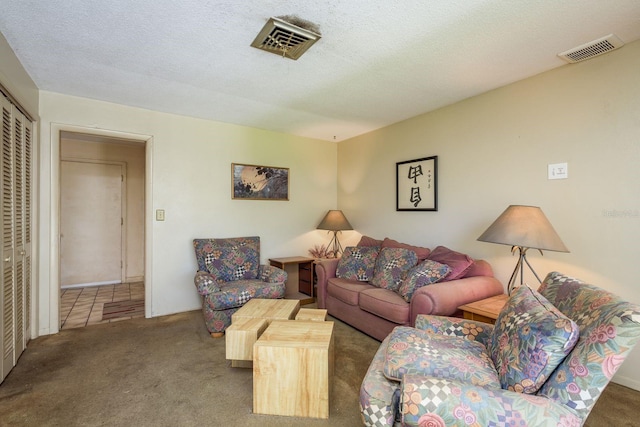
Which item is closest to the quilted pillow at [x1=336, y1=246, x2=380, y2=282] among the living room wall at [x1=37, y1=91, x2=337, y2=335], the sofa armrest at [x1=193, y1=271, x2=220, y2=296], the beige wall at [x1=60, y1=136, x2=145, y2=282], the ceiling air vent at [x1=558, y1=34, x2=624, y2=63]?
the living room wall at [x1=37, y1=91, x2=337, y2=335]

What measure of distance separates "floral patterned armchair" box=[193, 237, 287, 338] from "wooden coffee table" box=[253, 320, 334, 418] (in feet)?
4.04

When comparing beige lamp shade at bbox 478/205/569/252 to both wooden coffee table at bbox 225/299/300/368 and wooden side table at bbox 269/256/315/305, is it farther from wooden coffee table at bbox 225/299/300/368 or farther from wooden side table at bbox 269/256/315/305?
wooden side table at bbox 269/256/315/305

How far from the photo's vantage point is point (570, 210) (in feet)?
7.50

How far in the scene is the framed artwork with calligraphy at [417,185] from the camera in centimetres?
330

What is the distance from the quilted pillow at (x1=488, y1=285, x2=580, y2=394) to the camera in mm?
1095

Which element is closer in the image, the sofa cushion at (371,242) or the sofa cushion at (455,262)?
the sofa cushion at (455,262)

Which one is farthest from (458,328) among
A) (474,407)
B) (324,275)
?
(324,275)

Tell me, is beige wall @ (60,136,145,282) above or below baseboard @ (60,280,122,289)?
above

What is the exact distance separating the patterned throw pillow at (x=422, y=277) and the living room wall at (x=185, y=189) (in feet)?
6.96

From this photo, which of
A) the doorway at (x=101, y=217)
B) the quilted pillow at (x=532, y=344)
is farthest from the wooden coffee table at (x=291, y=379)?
the doorway at (x=101, y=217)

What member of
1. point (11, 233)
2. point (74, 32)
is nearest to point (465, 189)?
point (74, 32)

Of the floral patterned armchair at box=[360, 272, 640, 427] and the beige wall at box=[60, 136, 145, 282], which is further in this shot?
the beige wall at box=[60, 136, 145, 282]

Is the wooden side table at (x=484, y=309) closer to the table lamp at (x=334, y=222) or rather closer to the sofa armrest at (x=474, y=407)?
the sofa armrest at (x=474, y=407)

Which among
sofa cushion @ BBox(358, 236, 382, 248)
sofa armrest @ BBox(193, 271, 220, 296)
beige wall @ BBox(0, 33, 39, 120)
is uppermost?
beige wall @ BBox(0, 33, 39, 120)
